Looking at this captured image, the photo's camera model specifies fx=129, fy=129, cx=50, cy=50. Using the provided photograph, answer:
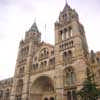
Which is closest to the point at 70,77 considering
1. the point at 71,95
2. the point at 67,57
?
the point at 71,95

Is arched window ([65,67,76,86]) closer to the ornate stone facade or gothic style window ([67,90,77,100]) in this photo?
the ornate stone facade

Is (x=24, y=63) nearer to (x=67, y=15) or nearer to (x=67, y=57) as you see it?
(x=67, y=57)

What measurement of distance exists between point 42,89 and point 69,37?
15.2 m

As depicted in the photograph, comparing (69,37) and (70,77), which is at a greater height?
(69,37)

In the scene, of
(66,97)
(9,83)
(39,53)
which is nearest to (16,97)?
(9,83)

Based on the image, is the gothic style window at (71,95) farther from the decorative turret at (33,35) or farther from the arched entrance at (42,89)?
the decorative turret at (33,35)

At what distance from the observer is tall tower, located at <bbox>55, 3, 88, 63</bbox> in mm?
27656

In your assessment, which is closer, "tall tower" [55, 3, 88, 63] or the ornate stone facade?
the ornate stone facade

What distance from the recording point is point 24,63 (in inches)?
1503

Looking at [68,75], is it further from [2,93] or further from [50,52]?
[2,93]

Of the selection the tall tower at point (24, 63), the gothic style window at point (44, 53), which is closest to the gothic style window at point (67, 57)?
the gothic style window at point (44, 53)

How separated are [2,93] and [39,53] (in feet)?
70.2

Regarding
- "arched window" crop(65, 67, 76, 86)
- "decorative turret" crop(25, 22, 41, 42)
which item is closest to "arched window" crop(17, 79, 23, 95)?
"decorative turret" crop(25, 22, 41, 42)

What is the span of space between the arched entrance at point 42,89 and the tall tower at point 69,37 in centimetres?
694
